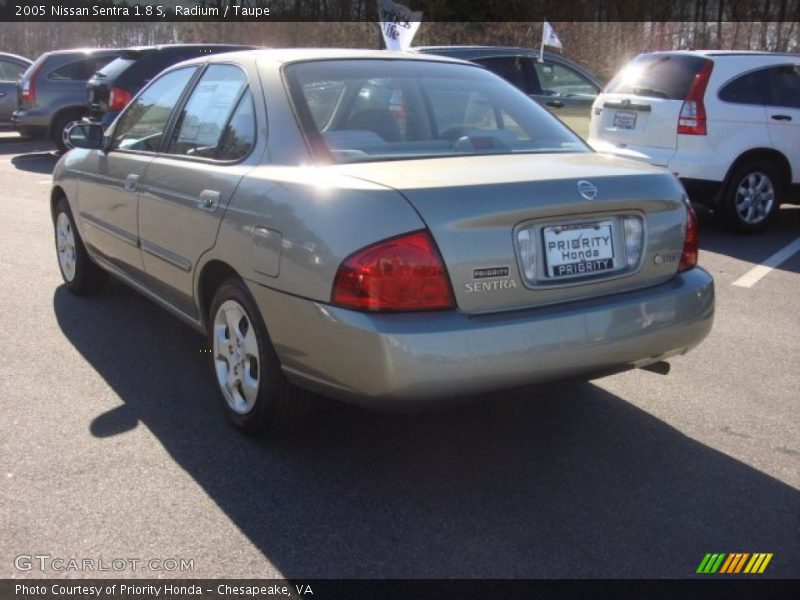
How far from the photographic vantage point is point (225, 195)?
3621mm

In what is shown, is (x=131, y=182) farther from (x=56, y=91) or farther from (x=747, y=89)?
(x=56, y=91)

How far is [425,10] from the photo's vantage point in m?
30.8

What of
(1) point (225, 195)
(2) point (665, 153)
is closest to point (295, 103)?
(1) point (225, 195)

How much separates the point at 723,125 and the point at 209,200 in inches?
235

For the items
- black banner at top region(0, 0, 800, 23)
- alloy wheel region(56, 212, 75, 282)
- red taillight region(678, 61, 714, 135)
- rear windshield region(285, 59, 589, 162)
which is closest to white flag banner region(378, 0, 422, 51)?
red taillight region(678, 61, 714, 135)

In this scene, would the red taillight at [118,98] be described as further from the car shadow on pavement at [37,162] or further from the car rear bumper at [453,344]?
the car rear bumper at [453,344]

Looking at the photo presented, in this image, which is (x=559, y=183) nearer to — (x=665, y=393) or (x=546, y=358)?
(x=546, y=358)

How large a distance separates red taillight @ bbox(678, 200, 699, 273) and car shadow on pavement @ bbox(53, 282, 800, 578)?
2.48 ft

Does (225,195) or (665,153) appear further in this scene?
(665,153)

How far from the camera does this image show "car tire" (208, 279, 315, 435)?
344 cm

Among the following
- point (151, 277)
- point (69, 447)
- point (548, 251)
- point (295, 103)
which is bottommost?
Answer: point (69, 447)

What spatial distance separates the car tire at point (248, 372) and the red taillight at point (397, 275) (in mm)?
616

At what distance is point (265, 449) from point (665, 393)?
2007 mm

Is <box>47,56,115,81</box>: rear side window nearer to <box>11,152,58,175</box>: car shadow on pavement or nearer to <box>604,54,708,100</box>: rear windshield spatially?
<box>11,152,58,175</box>: car shadow on pavement
